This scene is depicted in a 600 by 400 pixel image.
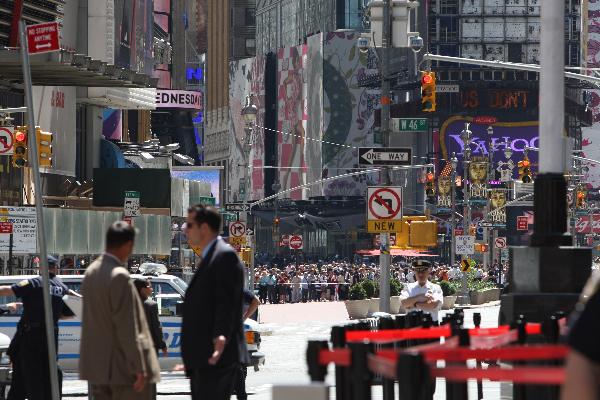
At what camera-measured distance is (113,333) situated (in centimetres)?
Answer: 1041

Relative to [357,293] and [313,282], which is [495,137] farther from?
[357,293]

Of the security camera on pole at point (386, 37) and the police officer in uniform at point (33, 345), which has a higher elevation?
the security camera on pole at point (386, 37)

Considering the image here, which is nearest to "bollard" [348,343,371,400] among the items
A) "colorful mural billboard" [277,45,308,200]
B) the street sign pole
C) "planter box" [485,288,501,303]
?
the street sign pole

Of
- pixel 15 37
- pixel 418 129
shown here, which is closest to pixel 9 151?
pixel 15 37

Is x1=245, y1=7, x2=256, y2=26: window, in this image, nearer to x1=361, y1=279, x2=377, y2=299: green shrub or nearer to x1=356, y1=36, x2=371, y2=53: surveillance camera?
x1=361, y1=279, x2=377, y2=299: green shrub

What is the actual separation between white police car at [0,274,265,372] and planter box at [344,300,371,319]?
26453 millimetres

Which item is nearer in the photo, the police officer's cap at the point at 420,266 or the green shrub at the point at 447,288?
the police officer's cap at the point at 420,266

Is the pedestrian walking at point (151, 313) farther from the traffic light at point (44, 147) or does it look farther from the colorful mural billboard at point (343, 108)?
the colorful mural billboard at point (343, 108)

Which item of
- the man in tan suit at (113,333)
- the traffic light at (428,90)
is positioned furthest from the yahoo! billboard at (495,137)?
the man in tan suit at (113,333)

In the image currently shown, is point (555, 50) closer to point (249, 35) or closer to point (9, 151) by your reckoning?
point (9, 151)

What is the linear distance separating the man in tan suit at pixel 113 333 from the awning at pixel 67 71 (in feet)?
91.0

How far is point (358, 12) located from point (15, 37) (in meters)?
110

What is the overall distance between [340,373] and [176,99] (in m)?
94.9

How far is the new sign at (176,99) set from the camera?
103 m
